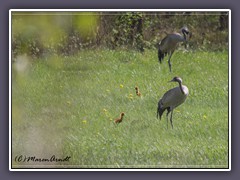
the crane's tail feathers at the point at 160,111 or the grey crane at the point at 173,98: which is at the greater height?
the grey crane at the point at 173,98

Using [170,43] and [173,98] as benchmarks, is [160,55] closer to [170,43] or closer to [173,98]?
[170,43]

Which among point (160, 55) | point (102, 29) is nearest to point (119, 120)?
point (160, 55)

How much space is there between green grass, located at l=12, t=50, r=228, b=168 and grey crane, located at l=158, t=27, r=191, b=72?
5 centimetres

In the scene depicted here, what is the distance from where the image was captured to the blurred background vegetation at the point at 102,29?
1432cm

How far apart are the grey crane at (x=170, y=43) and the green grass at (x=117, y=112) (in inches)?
1.9

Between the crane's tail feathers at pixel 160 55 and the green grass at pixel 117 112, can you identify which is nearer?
the green grass at pixel 117 112

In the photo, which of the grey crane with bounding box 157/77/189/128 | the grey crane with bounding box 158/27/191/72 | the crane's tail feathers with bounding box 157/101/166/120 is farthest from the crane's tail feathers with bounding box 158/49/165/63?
the crane's tail feathers with bounding box 157/101/166/120

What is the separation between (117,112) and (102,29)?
65cm

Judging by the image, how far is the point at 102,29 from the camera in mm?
14414

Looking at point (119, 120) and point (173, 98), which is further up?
point (173, 98)

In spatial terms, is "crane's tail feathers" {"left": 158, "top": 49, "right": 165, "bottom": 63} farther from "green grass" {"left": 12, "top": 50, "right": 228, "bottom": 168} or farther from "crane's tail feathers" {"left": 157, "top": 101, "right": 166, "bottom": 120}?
"crane's tail feathers" {"left": 157, "top": 101, "right": 166, "bottom": 120}

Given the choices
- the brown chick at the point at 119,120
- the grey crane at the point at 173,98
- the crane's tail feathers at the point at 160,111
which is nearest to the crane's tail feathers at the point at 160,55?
the grey crane at the point at 173,98

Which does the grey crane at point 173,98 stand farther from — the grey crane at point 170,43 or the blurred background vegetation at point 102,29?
the blurred background vegetation at point 102,29
